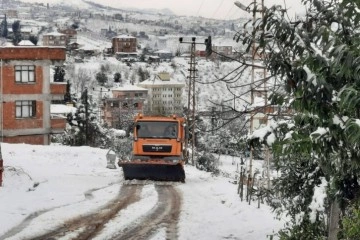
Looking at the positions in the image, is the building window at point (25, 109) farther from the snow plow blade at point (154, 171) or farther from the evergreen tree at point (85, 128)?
the snow plow blade at point (154, 171)

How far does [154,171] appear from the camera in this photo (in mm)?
23656

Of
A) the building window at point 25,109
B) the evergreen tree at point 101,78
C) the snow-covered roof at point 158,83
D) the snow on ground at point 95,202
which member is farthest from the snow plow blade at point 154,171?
the evergreen tree at point 101,78

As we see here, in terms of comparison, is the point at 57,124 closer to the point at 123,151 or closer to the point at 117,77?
the point at 123,151

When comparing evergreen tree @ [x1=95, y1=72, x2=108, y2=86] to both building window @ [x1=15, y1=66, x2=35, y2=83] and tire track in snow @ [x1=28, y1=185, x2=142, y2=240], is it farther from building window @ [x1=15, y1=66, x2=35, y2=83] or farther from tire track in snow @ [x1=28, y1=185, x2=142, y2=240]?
tire track in snow @ [x1=28, y1=185, x2=142, y2=240]

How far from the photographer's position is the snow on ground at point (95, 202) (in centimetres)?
1413

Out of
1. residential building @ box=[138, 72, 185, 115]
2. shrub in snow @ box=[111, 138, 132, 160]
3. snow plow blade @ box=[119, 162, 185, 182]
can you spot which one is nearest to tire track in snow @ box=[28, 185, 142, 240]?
snow plow blade @ box=[119, 162, 185, 182]

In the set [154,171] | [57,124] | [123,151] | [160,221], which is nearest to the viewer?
[160,221]

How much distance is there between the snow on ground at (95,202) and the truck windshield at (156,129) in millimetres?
1999

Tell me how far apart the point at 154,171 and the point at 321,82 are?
61.8ft

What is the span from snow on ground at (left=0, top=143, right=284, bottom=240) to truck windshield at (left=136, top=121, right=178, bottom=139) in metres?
2.00

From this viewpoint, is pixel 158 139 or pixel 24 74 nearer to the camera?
pixel 158 139

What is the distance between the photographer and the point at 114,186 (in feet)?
71.7

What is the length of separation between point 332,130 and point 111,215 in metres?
11.3

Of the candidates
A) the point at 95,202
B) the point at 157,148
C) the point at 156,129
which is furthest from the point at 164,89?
the point at 95,202
